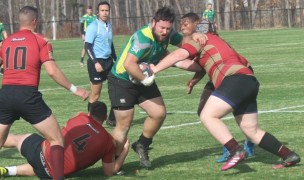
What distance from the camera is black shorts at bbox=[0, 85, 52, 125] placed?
794 centimetres

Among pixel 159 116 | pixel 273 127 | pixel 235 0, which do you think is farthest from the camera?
pixel 235 0

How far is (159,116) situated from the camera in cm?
943

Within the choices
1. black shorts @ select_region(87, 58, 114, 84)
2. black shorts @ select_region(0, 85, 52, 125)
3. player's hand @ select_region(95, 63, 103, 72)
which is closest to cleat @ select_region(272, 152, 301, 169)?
black shorts @ select_region(0, 85, 52, 125)

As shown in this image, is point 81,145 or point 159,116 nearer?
point 81,145

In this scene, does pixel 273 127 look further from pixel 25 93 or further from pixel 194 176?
pixel 25 93

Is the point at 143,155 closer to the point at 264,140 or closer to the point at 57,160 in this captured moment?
the point at 264,140

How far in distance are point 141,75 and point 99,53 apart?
519 centimetres

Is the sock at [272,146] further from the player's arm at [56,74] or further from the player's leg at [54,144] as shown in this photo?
the player's leg at [54,144]

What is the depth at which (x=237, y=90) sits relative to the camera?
335 inches

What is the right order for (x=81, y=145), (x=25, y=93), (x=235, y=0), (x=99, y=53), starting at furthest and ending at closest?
(x=235, y=0)
(x=99, y=53)
(x=81, y=145)
(x=25, y=93)

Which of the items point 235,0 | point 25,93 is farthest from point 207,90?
point 235,0

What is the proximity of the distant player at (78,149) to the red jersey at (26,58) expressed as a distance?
33.7 inches

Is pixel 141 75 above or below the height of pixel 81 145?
above

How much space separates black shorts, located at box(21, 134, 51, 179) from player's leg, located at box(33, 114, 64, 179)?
1.63 ft
